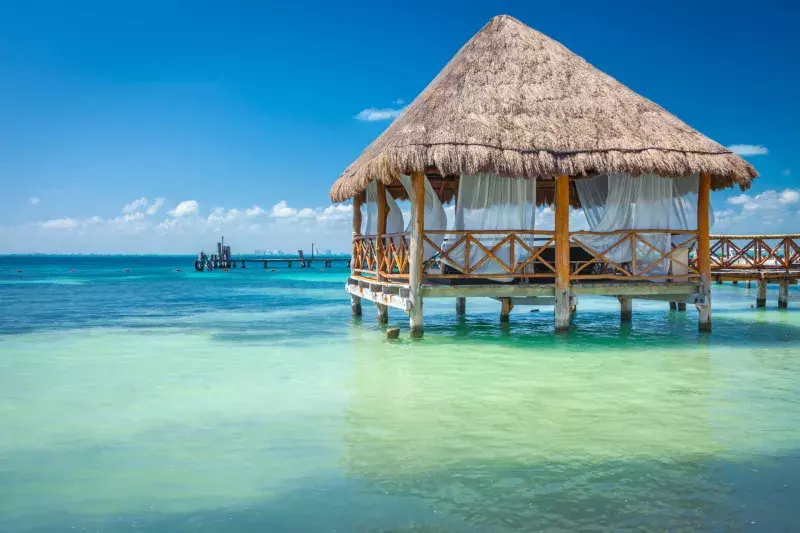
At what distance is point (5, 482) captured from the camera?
16.8 feet

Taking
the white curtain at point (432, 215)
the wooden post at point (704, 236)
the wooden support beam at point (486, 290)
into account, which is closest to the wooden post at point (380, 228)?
the white curtain at point (432, 215)

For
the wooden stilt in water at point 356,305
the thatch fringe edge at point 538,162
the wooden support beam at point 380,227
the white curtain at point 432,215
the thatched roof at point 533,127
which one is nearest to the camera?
the thatch fringe edge at point 538,162

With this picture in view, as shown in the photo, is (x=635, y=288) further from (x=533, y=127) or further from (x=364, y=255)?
(x=364, y=255)

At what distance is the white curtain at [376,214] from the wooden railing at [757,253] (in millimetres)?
8156

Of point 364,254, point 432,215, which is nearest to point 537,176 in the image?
point 432,215

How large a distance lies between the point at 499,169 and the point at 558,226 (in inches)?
59.4

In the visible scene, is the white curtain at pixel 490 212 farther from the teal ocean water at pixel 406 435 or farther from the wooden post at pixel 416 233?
the teal ocean water at pixel 406 435

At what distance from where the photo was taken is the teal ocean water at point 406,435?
4496mm

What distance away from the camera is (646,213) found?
12102mm

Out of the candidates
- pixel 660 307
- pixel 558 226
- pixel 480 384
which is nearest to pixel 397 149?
pixel 558 226

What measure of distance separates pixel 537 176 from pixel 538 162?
0.91ft

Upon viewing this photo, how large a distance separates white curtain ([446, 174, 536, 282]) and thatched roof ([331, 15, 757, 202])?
0.93 meters

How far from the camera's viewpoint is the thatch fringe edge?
413 inches

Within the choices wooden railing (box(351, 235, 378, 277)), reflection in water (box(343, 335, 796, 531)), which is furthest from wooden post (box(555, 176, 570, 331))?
wooden railing (box(351, 235, 378, 277))
